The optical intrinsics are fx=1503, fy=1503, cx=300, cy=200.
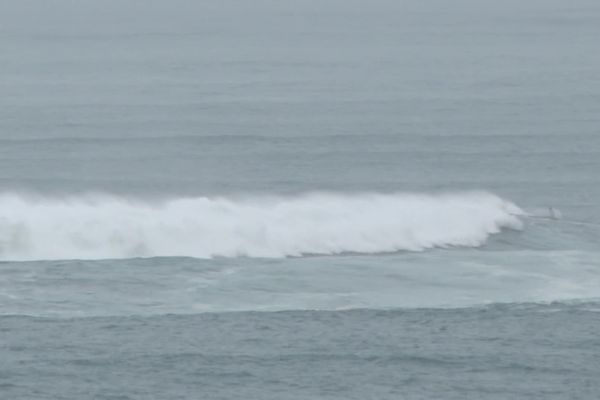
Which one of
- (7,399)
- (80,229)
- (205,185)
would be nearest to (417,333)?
(7,399)

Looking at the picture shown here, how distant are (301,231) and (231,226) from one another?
10.1ft

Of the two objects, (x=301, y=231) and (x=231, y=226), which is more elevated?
(x=231, y=226)

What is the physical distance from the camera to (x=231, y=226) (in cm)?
6531

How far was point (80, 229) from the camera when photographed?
64.5m

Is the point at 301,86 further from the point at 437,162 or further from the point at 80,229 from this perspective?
the point at 80,229

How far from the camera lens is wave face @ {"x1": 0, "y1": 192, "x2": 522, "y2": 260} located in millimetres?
63375

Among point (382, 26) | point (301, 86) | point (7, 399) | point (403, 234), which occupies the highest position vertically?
point (382, 26)

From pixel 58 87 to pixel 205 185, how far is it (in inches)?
1519

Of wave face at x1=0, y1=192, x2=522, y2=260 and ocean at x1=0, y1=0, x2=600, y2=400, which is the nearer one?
ocean at x1=0, y1=0, x2=600, y2=400

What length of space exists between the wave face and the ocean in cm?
14

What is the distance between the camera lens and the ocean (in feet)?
156

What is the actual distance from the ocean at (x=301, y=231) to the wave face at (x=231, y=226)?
141mm

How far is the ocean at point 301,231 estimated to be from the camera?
47688 mm

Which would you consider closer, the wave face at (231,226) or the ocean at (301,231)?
the ocean at (301,231)
